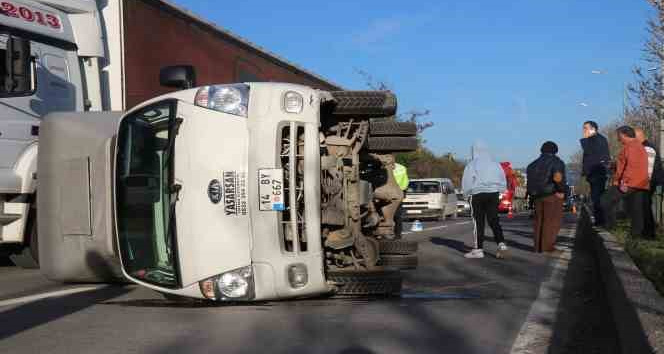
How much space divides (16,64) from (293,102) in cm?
316

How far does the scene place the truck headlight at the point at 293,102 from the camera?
6.25 m

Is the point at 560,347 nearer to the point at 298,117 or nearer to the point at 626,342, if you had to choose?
the point at 626,342

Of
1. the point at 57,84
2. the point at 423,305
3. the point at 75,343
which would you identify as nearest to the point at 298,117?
the point at 423,305

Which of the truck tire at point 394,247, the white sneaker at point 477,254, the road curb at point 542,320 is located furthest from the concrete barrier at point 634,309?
the white sneaker at point 477,254

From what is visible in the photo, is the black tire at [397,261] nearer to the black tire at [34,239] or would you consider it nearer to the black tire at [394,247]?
the black tire at [394,247]

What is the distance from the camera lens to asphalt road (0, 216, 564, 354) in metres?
5.10

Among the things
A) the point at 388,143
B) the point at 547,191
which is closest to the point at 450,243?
the point at 547,191

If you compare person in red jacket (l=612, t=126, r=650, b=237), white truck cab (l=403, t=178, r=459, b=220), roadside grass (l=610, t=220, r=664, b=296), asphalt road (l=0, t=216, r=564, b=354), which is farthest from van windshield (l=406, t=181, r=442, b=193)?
asphalt road (l=0, t=216, r=564, b=354)

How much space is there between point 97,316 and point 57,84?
13.2 ft

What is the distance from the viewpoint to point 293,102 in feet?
20.6

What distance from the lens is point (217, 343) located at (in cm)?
518

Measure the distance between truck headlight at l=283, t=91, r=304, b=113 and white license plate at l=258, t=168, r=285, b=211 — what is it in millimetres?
545

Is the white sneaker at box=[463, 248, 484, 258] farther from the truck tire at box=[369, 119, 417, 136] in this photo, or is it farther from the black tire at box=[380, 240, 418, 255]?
the black tire at box=[380, 240, 418, 255]

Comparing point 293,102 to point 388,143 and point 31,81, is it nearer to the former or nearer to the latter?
point 388,143
